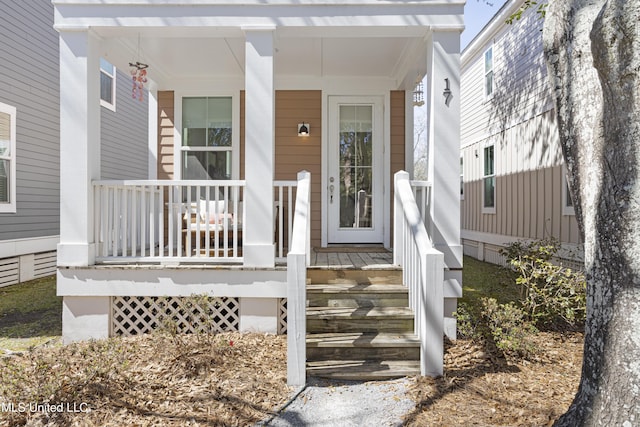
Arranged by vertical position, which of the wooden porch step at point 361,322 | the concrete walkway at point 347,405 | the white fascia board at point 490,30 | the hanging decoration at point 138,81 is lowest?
the concrete walkway at point 347,405

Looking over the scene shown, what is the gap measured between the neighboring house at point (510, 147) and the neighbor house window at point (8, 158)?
8883 mm

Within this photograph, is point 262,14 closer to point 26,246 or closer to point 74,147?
point 74,147

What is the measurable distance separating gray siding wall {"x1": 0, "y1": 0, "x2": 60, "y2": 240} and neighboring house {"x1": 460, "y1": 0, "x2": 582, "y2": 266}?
29.1 ft

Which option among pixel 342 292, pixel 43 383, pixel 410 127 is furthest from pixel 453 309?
pixel 43 383

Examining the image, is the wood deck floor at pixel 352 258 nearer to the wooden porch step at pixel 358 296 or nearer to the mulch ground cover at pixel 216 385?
the wooden porch step at pixel 358 296

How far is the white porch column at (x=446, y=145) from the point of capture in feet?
13.8

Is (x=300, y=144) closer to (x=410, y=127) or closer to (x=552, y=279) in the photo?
(x=410, y=127)

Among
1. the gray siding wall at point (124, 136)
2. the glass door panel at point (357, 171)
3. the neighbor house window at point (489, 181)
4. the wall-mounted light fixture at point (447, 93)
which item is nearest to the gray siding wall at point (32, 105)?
the gray siding wall at point (124, 136)

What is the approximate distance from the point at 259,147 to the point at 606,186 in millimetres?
2984

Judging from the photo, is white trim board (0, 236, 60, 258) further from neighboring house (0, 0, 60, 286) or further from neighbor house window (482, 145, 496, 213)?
neighbor house window (482, 145, 496, 213)

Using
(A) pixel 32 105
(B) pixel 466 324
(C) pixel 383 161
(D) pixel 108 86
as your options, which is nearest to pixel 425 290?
(B) pixel 466 324

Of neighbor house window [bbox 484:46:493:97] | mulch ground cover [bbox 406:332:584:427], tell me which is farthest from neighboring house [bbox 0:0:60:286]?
neighbor house window [bbox 484:46:493:97]

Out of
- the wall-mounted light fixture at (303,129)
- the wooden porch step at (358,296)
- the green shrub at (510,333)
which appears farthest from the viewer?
the wall-mounted light fixture at (303,129)

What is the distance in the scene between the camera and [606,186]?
2.06 meters
